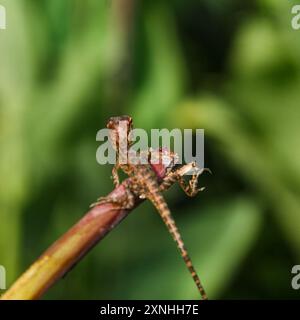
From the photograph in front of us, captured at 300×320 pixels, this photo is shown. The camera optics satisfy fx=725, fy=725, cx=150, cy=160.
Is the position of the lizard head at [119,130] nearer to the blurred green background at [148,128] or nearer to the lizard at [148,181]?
the lizard at [148,181]

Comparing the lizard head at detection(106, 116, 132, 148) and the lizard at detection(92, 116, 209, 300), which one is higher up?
the lizard head at detection(106, 116, 132, 148)

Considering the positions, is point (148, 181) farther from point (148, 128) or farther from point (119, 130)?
point (148, 128)

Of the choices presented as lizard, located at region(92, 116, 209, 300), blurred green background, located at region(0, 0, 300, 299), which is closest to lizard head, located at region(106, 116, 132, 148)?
lizard, located at region(92, 116, 209, 300)

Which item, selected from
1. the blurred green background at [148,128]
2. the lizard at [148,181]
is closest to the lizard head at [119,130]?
the lizard at [148,181]

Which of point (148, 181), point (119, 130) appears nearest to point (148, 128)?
point (119, 130)

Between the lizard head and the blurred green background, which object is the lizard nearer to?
the lizard head

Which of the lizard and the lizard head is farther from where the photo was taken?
the lizard head
